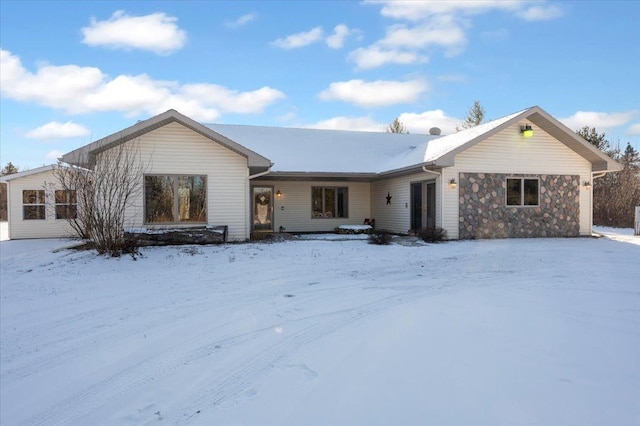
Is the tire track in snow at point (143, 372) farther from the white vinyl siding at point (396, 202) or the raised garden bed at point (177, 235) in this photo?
the white vinyl siding at point (396, 202)

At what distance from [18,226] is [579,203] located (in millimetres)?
19668

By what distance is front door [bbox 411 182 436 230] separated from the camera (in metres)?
13.8

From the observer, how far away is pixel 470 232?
13445 mm

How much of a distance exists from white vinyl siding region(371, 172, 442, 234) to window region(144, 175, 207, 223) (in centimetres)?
686

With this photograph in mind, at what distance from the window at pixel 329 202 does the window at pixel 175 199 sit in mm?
5685

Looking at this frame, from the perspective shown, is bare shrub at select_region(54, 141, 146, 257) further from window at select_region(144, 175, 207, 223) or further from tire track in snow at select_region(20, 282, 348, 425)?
tire track in snow at select_region(20, 282, 348, 425)

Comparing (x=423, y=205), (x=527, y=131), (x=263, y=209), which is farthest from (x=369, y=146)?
(x=527, y=131)

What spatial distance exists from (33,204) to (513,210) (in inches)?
657

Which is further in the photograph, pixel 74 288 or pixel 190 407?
pixel 74 288

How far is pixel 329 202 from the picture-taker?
17.4 metres

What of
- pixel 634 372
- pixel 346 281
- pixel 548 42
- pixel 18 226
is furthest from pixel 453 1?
pixel 18 226

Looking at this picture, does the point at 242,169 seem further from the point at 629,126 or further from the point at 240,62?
the point at 629,126

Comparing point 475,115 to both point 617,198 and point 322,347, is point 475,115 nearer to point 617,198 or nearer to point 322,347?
point 617,198

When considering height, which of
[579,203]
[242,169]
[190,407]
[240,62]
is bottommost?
[190,407]
